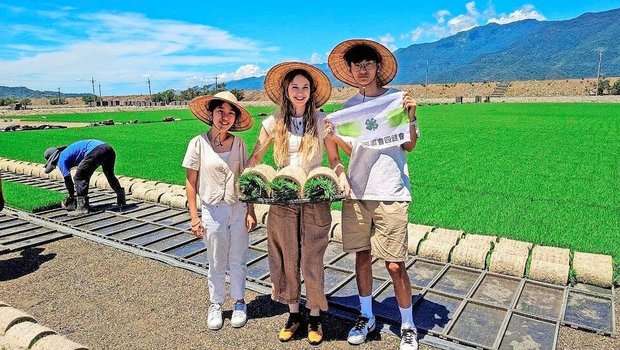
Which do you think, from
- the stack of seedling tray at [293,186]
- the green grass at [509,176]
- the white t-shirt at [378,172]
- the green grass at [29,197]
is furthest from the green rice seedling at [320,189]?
the green grass at [29,197]

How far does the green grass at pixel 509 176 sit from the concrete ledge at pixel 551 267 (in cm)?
80

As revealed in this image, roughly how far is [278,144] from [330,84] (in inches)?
25.2

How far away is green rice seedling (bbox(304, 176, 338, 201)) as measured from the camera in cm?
Answer: 324

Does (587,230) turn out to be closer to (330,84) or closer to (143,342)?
(330,84)

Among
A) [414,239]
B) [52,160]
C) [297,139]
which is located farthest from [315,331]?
[52,160]

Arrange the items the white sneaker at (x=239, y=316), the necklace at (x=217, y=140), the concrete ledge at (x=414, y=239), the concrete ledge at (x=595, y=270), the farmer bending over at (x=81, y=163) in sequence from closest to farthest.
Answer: the necklace at (x=217, y=140) → the white sneaker at (x=239, y=316) → the concrete ledge at (x=595, y=270) → the concrete ledge at (x=414, y=239) → the farmer bending over at (x=81, y=163)

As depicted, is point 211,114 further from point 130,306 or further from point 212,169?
point 130,306

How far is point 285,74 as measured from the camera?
3.53 meters

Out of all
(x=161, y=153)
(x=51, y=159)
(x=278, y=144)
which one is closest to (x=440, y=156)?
(x=161, y=153)

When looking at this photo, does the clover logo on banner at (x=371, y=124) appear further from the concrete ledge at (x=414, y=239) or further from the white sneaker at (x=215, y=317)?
the concrete ledge at (x=414, y=239)

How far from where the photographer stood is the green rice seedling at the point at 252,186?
3348 mm

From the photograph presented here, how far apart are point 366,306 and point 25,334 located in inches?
103

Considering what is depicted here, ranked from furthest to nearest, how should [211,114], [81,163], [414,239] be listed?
[81,163] < [414,239] < [211,114]

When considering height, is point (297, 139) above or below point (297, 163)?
above
